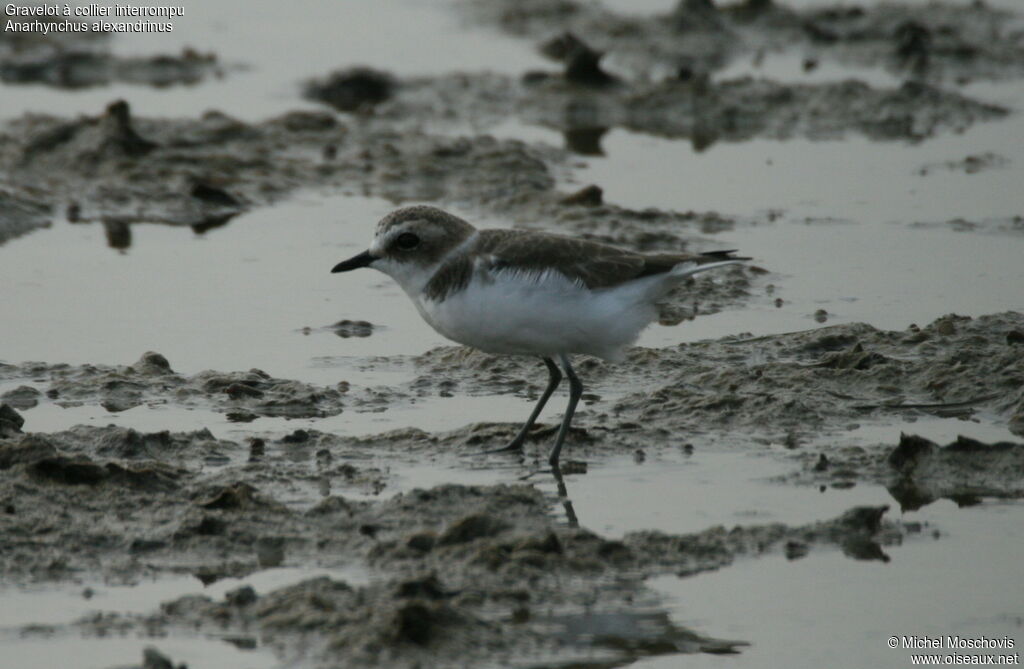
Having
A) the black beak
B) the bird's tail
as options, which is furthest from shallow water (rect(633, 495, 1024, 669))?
the black beak

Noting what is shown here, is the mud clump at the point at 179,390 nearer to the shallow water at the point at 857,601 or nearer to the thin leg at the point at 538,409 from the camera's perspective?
the thin leg at the point at 538,409

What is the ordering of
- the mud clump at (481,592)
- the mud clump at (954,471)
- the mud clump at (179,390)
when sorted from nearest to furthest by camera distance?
the mud clump at (481,592), the mud clump at (954,471), the mud clump at (179,390)

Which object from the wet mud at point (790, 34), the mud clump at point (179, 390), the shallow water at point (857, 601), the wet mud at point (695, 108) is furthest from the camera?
the wet mud at point (790, 34)

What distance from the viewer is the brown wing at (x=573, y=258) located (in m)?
7.16

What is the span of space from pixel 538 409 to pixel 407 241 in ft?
3.39

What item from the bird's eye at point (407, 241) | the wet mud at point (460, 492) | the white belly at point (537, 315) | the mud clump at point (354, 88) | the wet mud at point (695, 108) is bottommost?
the wet mud at point (460, 492)

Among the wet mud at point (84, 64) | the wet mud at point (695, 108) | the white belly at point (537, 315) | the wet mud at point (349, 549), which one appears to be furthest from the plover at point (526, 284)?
the wet mud at point (84, 64)

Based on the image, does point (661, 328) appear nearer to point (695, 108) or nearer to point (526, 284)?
point (526, 284)

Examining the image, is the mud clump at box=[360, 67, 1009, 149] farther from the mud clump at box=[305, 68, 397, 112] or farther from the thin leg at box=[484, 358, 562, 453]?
the thin leg at box=[484, 358, 562, 453]

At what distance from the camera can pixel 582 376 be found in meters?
8.59

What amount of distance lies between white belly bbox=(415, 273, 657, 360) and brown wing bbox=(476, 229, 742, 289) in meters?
0.05

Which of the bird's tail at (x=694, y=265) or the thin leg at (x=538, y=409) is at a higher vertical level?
the bird's tail at (x=694, y=265)

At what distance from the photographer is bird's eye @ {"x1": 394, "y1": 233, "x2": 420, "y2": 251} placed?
7.43 m

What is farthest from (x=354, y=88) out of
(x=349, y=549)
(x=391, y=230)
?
(x=349, y=549)
